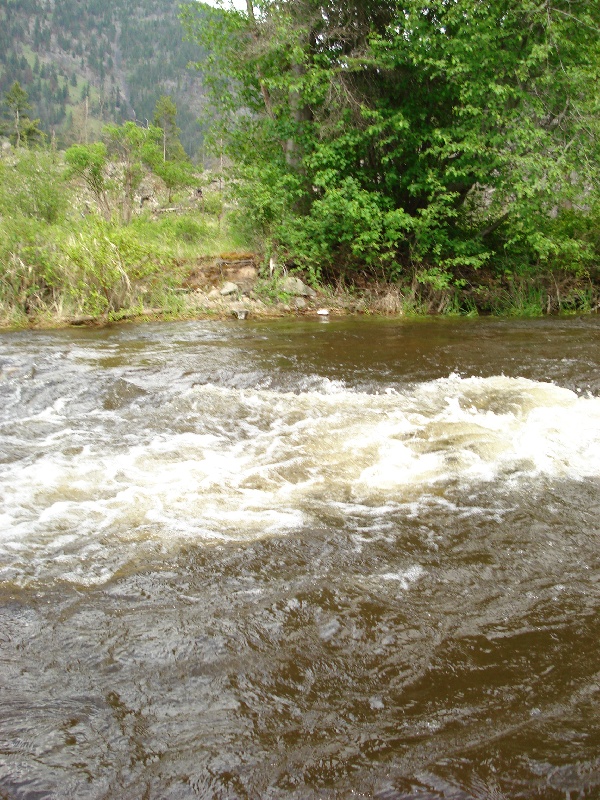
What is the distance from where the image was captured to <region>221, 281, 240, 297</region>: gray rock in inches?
489

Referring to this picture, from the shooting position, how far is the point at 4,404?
19.0 feet

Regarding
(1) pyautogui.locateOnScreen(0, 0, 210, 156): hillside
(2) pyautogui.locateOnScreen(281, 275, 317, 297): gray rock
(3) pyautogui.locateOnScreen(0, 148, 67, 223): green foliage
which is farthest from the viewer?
(1) pyautogui.locateOnScreen(0, 0, 210, 156): hillside

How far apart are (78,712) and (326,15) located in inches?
558

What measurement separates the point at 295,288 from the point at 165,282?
8.79ft

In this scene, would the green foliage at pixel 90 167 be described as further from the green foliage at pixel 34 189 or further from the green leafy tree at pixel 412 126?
the green leafy tree at pixel 412 126

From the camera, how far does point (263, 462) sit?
14.3ft

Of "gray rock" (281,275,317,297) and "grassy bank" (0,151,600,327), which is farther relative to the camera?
"gray rock" (281,275,317,297)

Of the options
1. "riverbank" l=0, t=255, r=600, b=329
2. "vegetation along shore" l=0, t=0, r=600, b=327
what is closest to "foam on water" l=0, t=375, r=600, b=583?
"riverbank" l=0, t=255, r=600, b=329

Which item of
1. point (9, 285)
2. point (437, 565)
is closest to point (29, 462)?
point (437, 565)

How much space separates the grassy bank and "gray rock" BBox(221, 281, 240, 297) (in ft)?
0.38

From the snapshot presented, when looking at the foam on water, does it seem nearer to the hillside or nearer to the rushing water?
the rushing water

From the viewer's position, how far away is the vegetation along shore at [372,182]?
10.7 metres

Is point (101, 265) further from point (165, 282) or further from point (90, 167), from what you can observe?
point (90, 167)

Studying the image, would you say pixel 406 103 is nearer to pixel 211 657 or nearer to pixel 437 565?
pixel 437 565
